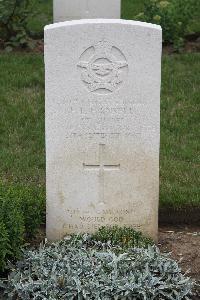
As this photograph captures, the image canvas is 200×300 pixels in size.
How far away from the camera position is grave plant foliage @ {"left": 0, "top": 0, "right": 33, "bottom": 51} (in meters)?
9.95

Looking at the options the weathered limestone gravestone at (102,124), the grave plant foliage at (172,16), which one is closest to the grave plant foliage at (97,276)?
the weathered limestone gravestone at (102,124)

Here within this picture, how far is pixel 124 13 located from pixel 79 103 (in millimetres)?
6522

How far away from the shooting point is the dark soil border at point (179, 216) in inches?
238

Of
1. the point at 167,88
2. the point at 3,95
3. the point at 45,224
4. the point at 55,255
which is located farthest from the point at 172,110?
the point at 55,255

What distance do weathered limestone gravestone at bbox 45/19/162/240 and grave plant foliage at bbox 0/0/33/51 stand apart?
15.8 ft

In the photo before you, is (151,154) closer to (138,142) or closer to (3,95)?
(138,142)

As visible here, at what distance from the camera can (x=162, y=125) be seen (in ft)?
25.6

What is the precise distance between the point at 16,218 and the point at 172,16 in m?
5.73

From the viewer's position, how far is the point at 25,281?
4.84 m

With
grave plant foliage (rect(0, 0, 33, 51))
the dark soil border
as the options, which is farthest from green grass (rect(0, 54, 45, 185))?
the dark soil border

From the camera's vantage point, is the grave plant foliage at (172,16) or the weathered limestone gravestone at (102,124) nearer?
the weathered limestone gravestone at (102,124)

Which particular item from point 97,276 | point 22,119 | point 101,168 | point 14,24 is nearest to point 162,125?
point 22,119

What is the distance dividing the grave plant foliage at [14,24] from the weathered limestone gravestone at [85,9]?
0.41 meters

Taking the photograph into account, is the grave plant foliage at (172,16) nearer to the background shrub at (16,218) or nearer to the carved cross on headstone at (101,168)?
the carved cross on headstone at (101,168)
